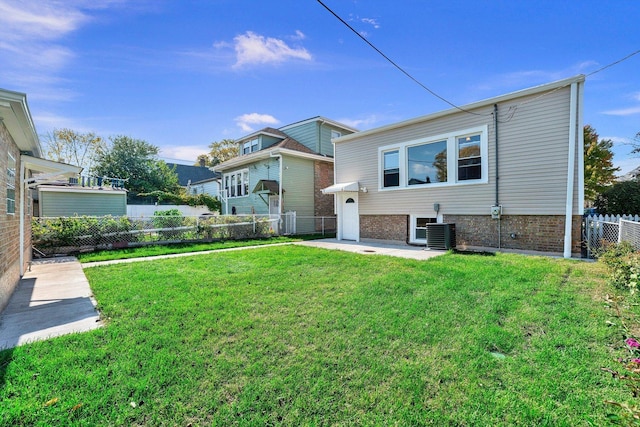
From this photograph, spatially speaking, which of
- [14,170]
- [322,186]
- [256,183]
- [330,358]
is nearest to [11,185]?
[14,170]

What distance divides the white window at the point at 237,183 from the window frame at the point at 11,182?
42.3 ft

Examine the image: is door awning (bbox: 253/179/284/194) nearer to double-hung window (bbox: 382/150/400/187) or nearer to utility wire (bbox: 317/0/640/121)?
double-hung window (bbox: 382/150/400/187)

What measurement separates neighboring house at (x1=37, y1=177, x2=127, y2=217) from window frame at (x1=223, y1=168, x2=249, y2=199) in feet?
20.4

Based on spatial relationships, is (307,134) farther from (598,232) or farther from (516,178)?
(598,232)

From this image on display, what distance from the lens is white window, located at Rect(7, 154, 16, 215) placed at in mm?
4917

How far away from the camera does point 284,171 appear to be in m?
15.8

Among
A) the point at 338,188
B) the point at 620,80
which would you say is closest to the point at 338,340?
the point at 338,188

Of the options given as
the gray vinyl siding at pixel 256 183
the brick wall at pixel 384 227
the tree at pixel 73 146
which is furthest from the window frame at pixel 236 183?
the tree at pixel 73 146

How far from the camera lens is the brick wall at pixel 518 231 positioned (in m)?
7.96

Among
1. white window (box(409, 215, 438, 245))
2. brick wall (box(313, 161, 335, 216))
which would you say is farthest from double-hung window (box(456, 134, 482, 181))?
brick wall (box(313, 161, 335, 216))

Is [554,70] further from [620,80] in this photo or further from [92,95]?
[92,95]

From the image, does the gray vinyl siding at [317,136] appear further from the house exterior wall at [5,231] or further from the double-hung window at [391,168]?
the house exterior wall at [5,231]

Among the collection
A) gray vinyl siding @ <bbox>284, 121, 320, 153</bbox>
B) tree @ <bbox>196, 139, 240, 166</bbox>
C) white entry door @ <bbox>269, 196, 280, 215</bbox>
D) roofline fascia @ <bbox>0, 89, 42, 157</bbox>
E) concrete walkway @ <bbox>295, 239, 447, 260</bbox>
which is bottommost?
concrete walkway @ <bbox>295, 239, 447, 260</bbox>

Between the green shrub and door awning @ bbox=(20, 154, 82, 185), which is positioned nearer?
the green shrub
